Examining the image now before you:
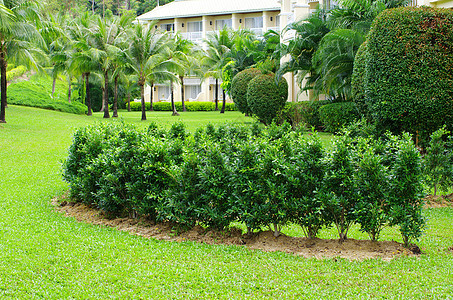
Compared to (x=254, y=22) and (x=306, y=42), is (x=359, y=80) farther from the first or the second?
(x=254, y=22)

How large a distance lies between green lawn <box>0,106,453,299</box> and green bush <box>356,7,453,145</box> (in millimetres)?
2534

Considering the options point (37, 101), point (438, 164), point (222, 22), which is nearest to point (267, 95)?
point (438, 164)

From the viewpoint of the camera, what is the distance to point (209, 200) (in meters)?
5.00

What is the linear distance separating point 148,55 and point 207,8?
88.3ft

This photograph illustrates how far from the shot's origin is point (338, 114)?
14.9 m

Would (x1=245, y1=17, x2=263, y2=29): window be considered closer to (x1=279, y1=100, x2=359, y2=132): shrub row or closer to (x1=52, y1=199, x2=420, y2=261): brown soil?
(x1=279, y1=100, x2=359, y2=132): shrub row

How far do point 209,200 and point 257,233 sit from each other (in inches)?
28.9

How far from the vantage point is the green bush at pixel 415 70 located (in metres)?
7.46

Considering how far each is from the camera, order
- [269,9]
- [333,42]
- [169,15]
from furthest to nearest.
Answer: [169,15], [269,9], [333,42]

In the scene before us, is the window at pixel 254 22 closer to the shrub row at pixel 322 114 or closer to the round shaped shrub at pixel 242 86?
the round shaped shrub at pixel 242 86

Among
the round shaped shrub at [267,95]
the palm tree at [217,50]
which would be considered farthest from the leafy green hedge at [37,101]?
the round shaped shrub at [267,95]

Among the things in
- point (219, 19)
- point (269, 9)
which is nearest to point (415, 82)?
point (269, 9)

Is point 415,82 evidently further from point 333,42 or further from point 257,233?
point 333,42

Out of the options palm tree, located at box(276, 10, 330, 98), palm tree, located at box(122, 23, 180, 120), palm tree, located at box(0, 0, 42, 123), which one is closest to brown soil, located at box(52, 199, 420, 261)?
palm tree, located at box(276, 10, 330, 98)
